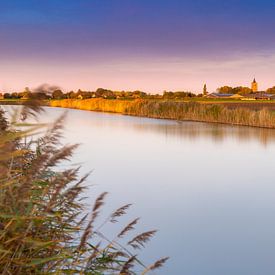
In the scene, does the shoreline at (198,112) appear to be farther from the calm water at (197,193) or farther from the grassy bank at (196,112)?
the calm water at (197,193)

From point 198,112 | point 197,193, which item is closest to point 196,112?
point 198,112

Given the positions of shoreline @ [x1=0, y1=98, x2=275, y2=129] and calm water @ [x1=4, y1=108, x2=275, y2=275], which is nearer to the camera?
calm water @ [x1=4, y1=108, x2=275, y2=275]

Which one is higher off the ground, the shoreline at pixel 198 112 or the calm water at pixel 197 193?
the shoreline at pixel 198 112

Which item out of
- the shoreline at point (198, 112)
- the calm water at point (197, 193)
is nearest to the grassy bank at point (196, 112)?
the shoreline at point (198, 112)

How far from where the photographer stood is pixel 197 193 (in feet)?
31.2

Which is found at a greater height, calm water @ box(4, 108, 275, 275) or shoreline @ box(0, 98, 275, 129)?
shoreline @ box(0, 98, 275, 129)

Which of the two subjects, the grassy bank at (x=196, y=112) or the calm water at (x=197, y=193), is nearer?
the calm water at (x=197, y=193)

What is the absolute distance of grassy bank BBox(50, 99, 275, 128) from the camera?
78.4ft

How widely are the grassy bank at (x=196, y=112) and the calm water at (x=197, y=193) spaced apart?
388 centimetres

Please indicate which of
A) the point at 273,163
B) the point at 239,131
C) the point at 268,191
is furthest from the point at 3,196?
the point at 239,131

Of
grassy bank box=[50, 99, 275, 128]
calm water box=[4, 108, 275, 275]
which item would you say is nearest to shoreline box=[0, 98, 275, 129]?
grassy bank box=[50, 99, 275, 128]

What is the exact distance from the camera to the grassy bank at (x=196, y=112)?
23.9 metres

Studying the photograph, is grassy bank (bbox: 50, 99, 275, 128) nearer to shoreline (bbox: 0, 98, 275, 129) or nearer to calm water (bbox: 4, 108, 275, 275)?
shoreline (bbox: 0, 98, 275, 129)

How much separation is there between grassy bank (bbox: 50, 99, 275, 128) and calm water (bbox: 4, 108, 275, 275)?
3.88 metres
